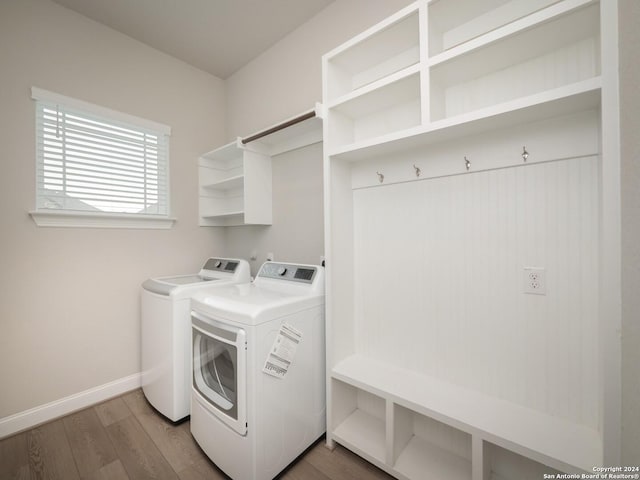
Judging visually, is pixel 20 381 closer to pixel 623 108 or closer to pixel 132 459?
pixel 132 459

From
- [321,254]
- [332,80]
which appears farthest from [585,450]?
[332,80]

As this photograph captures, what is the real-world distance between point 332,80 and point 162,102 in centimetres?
181

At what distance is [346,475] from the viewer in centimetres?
142

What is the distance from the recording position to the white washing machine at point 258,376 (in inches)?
51.1

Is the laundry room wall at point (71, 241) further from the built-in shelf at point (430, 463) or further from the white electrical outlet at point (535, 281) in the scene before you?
the white electrical outlet at point (535, 281)

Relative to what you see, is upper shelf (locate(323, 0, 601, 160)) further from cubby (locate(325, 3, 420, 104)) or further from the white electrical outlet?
the white electrical outlet

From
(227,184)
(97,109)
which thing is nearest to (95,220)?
(97,109)

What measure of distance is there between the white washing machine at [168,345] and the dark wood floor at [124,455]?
16 cm

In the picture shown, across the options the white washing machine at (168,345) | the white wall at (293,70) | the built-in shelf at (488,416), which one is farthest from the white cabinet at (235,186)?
the built-in shelf at (488,416)

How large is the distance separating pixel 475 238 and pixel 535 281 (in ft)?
0.98

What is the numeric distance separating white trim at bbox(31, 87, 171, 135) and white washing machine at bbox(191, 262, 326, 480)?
1.73 m

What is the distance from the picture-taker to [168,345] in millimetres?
1789

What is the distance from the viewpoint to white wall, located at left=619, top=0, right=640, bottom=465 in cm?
60

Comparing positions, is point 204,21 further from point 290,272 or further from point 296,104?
point 290,272
